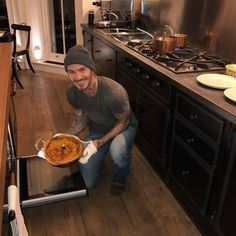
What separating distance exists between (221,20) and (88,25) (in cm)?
194

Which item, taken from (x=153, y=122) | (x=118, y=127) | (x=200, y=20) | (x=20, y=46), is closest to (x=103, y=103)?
(x=118, y=127)

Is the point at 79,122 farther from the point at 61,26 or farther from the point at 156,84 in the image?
the point at 61,26

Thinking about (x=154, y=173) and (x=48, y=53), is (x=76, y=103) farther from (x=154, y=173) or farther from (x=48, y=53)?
(x=48, y=53)

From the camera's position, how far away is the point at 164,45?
221 cm

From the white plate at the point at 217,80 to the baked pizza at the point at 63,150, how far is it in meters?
0.81

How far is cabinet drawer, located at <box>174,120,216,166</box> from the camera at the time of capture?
1.50 metres

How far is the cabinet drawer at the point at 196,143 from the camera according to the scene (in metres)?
1.50

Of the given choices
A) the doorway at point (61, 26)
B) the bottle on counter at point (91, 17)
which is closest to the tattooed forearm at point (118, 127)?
the bottle on counter at point (91, 17)

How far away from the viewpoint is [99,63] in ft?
11.1

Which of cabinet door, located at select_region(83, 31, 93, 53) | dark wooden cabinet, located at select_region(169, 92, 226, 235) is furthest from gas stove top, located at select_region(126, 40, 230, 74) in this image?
cabinet door, located at select_region(83, 31, 93, 53)

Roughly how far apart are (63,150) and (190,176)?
77 cm

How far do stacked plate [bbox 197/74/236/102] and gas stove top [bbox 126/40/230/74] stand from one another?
186mm

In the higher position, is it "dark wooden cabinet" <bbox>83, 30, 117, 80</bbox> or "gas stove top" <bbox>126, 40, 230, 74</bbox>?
"gas stove top" <bbox>126, 40, 230, 74</bbox>

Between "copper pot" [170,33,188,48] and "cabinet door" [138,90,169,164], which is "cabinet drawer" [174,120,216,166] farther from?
"copper pot" [170,33,188,48]
